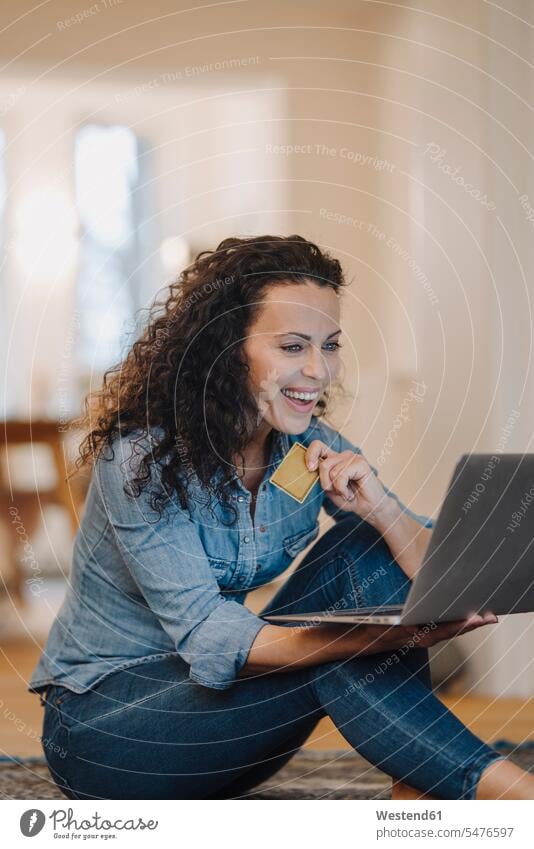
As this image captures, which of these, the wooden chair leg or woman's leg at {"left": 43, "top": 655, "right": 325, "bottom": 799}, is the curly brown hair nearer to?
woman's leg at {"left": 43, "top": 655, "right": 325, "bottom": 799}

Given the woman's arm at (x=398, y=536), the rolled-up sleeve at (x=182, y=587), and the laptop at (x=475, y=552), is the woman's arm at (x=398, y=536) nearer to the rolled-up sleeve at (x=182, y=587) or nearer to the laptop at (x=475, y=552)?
the laptop at (x=475, y=552)

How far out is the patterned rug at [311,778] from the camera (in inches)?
55.3

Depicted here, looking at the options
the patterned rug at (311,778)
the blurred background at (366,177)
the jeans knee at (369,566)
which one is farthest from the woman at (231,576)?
the blurred background at (366,177)

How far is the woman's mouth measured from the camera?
1.30 m

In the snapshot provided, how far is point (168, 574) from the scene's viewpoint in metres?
1.14

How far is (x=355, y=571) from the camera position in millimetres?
1191

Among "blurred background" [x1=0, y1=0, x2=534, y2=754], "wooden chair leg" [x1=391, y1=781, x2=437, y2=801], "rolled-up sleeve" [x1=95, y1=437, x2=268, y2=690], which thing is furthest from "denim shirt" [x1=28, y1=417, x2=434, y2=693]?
"blurred background" [x1=0, y1=0, x2=534, y2=754]

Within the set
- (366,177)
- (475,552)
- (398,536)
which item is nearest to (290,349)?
(398,536)

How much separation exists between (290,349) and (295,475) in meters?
0.16

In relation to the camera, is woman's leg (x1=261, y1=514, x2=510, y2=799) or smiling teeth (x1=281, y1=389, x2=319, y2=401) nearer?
woman's leg (x1=261, y1=514, x2=510, y2=799)

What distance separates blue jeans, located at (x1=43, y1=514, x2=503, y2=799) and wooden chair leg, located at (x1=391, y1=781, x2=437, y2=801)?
0.03m

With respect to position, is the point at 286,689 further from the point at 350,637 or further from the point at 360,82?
the point at 360,82
